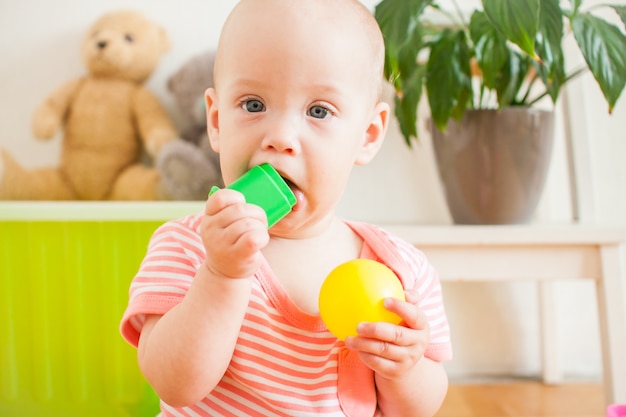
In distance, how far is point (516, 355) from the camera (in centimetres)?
151

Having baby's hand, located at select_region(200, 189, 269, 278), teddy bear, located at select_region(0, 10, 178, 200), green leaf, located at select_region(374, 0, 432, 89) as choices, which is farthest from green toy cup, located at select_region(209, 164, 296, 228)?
teddy bear, located at select_region(0, 10, 178, 200)

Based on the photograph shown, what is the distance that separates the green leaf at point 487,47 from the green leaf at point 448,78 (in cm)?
4

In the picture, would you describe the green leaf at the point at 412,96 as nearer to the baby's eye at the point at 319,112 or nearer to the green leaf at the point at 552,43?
the green leaf at the point at 552,43

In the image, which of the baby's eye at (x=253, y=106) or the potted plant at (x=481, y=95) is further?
the potted plant at (x=481, y=95)

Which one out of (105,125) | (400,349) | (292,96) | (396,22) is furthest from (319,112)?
(105,125)

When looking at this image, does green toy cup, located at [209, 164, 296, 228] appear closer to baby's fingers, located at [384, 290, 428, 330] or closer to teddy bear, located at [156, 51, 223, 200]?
baby's fingers, located at [384, 290, 428, 330]

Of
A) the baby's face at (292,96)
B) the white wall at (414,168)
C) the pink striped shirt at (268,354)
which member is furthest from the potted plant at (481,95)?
the pink striped shirt at (268,354)

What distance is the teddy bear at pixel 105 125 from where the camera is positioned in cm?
133

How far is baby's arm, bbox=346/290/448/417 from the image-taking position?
57 cm

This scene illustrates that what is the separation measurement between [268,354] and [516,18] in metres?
0.59

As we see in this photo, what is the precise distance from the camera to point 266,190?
56 cm

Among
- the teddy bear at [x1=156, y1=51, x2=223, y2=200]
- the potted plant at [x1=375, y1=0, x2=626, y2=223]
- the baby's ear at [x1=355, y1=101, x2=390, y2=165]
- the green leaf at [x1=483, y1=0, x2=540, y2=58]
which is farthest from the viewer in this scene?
the teddy bear at [x1=156, y1=51, x2=223, y2=200]

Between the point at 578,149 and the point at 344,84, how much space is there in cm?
99

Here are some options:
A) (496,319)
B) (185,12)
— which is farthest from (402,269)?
(185,12)
